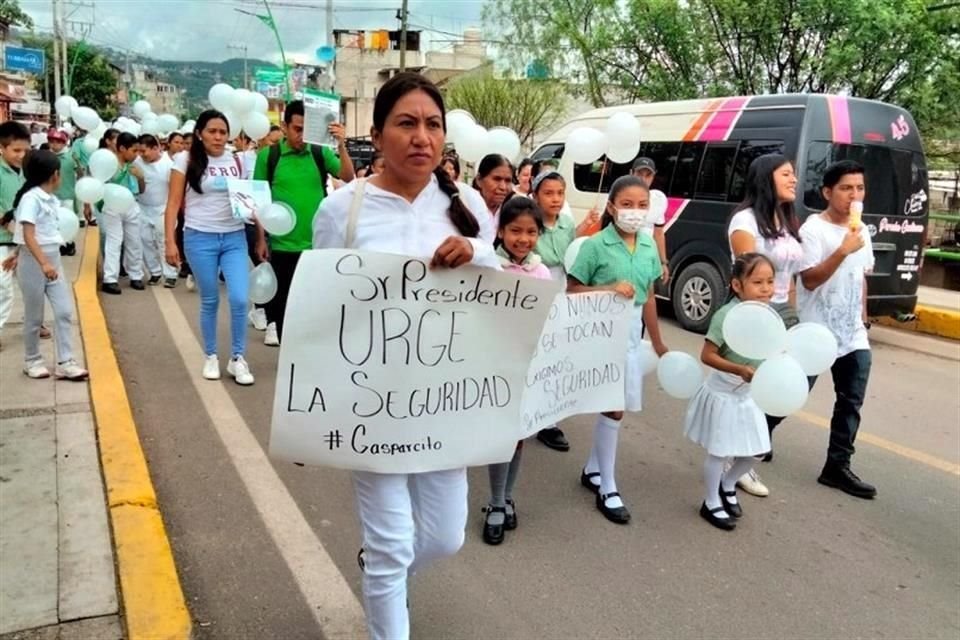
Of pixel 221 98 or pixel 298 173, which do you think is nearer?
pixel 298 173

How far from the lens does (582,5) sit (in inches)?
769

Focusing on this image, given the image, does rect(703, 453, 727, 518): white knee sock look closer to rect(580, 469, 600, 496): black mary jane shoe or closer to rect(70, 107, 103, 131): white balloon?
rect(580, 469, 600, 496): black mary jane shoe

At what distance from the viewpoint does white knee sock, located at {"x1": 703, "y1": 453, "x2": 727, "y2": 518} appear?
364 centimetres

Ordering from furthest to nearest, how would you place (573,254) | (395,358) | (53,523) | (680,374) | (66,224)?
(66,224) → (573,254) → (680,374) → (53,523) → (395,358)

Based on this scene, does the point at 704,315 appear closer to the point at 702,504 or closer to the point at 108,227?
the point at 702,504

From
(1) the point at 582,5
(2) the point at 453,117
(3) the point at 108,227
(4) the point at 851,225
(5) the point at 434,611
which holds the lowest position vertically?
(5) the point at 434,611

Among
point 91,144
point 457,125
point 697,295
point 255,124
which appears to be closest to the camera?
point 457,125

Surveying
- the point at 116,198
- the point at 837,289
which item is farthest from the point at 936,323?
the point at 116,198

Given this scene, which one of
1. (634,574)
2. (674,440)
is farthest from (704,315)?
(634,574)

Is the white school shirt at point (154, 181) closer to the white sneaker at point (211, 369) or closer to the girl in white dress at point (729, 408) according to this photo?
the white sneaker at point (211, 369)

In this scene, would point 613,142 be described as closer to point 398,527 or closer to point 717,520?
point 717,520

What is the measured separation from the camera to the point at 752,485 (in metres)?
4.06

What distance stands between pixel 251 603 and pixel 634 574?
1487 mm

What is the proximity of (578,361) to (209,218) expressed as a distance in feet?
9.65
